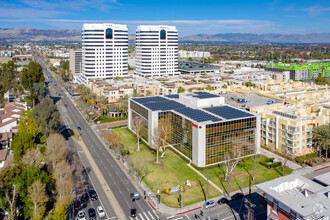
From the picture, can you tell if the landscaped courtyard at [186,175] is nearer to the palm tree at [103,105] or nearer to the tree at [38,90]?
the palm tree at [103,105]

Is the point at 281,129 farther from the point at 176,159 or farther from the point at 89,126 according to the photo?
the point at 89,126

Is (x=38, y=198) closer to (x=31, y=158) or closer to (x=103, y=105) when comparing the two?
(x=31, y=158)

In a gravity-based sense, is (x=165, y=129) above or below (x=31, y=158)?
above

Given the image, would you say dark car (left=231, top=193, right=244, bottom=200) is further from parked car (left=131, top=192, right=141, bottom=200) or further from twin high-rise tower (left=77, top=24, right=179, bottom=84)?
twin high-rise tower (left=77, top=24, right=179, bottom=84)

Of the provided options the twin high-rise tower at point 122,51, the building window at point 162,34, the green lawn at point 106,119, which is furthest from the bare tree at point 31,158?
the building window at point 162,34

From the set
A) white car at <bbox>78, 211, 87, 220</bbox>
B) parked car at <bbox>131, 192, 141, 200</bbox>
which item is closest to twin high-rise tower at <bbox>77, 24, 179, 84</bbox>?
parked car at <bbox>131, 192, 141, 200</bbox>

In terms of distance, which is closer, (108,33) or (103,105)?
(103,105)

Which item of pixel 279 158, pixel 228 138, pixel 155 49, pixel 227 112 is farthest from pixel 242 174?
pixel 155 49
